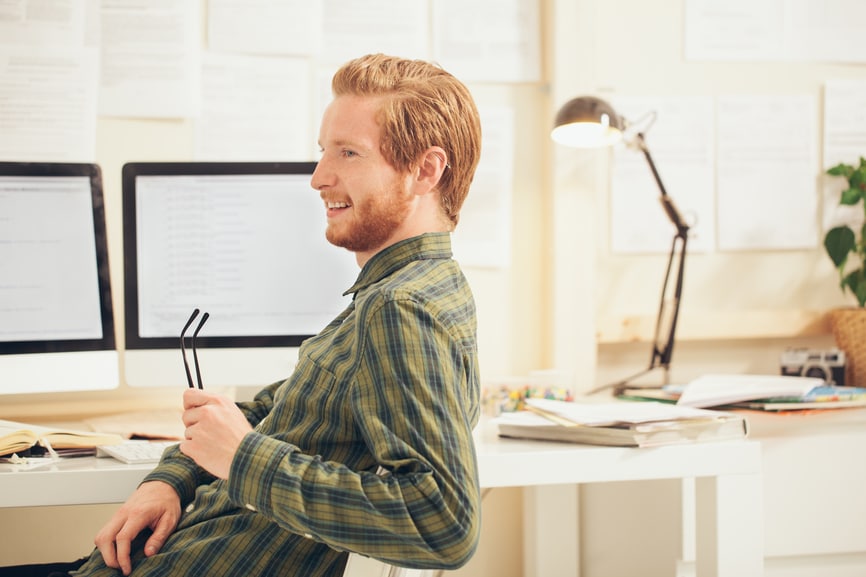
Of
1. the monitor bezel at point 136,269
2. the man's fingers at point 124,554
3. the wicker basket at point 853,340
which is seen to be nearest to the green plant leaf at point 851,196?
the wicker basket at point 853,340

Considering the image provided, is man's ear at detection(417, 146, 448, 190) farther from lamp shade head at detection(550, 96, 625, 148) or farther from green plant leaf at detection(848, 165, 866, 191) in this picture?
green plant leaf at detection(848, 165, 866, 191)

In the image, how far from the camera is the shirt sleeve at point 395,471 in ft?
2.27

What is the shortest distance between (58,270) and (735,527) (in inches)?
48.2

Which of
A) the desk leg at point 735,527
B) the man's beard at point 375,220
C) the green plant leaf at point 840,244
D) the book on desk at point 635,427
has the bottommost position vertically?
the desk leg at point 735,527

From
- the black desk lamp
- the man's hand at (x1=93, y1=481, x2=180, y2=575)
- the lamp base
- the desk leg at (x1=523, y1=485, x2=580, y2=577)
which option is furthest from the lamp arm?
the man's hand at (x1=93, y1=481, x2=180, y2=575)

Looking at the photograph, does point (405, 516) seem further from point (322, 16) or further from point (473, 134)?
point (322, 16)

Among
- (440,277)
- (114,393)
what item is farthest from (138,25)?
(440,277)

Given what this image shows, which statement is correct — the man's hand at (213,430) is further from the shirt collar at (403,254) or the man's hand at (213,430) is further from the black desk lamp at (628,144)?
the black desk lamp at (628,144)

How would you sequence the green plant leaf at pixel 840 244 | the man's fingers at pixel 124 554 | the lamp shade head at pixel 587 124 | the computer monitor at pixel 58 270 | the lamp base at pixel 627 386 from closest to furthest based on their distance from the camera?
the man's fingers at pixel 124 554 → the computer monitor at pixel 58 270 → the lamp shade head at pixel 587 124 → the lamp base at pixel 627 386 → the green plant leaf at pixel 840 244

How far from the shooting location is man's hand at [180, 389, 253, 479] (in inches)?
30.9

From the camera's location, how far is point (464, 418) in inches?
28.9

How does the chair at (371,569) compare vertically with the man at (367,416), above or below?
below

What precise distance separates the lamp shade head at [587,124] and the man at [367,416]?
65 centimetres

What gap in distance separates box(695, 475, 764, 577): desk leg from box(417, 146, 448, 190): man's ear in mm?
620
